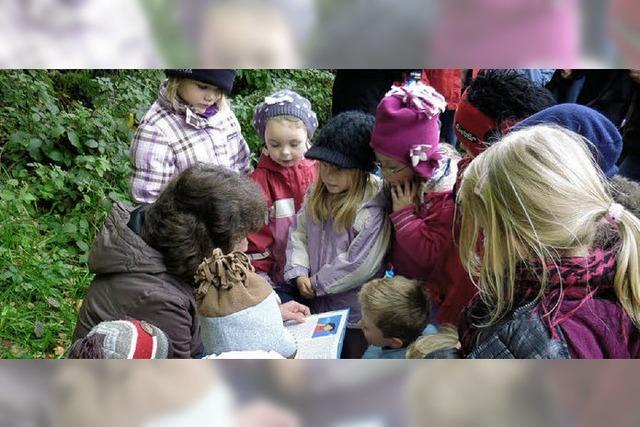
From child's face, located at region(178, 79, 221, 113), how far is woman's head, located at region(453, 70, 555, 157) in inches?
41.8

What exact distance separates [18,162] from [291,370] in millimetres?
4486

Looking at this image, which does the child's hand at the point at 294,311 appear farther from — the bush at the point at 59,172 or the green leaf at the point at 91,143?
the green leaf at the point at 91,143

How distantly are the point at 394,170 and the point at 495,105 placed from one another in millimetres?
420

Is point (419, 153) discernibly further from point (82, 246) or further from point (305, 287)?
point (82, 246)

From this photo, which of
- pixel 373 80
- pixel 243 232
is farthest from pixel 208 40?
pixel 373 80

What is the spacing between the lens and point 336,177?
8.20 feet

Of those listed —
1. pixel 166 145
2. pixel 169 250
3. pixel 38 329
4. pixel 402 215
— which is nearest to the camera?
pixel 169 250

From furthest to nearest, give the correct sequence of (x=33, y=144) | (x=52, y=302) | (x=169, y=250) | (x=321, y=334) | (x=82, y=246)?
(x=33, y=144) < (x=82, y=246) < (x=52, y=302) < (x=321, y=334) < (x=169, y=250)

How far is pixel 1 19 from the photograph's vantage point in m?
0.46

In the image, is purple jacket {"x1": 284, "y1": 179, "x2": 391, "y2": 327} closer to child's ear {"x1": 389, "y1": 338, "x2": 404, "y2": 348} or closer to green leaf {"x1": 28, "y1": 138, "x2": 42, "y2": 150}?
child's ear {"x1": 389, "y1": 338, "x2": 404, "y2": 348}

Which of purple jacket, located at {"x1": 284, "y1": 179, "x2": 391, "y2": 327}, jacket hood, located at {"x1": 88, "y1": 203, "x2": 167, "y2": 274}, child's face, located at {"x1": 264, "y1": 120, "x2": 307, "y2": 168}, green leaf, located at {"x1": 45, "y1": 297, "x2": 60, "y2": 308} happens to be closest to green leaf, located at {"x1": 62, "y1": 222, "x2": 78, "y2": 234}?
green leaf, located at {"x1": 45, "y1": 297, "x2": 60, "y2": 308}

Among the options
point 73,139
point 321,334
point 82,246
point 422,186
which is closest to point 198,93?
point 422,186

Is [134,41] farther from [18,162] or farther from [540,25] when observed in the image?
[18,162]

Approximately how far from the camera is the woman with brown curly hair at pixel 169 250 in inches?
73.8
